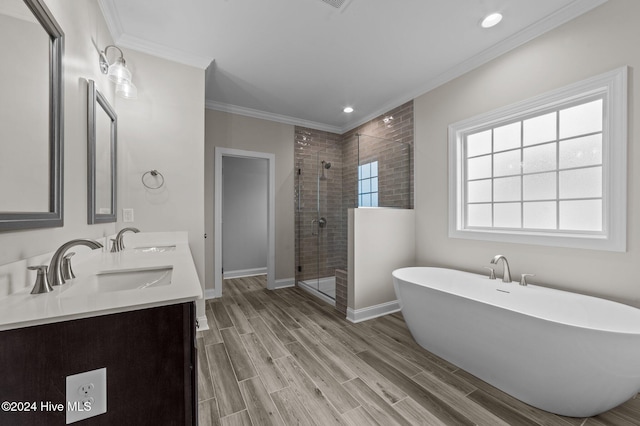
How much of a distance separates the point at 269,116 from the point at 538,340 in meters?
3.85

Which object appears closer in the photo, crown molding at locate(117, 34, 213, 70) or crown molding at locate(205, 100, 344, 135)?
crown molding at locate(117, 34, 213, 70)

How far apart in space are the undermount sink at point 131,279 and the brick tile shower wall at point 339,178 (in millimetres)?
2161

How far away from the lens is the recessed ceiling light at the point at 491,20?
201 cm

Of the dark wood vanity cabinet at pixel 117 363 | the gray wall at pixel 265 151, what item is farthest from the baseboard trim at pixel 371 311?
the dark wood vanity cabinet at pixel 117 363

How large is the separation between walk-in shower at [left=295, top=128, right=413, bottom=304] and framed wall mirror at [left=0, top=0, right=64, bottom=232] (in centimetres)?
255

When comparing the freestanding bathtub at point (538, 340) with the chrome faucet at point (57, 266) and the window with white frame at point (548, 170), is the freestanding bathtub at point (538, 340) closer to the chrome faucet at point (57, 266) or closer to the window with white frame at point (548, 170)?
the window with white frame at point (548, 170)

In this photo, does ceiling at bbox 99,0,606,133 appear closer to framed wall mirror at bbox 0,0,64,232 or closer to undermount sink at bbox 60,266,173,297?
framed wall mirror at bbox 0,0,64,232

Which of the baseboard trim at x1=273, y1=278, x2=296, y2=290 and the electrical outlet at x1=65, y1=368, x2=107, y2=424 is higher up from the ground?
the electrical outlet at x1=65, y1=368, x2=107, y2=424

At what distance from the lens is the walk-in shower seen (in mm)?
3396

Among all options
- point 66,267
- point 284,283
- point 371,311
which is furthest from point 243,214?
point 66,267

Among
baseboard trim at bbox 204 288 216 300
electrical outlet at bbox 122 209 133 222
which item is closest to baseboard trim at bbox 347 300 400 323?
baseboard trim at bbox 204 288 216 300

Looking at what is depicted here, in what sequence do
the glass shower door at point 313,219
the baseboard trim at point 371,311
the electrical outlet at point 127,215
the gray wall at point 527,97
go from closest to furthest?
the gray wall at point 527,97
the electrical outlet at point 127,215
the baseboard trim at point 371,311
the glass shower door at point 313,219

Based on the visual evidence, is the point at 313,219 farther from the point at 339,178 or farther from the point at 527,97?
the point at 527,97

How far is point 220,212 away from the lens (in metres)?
3.58
